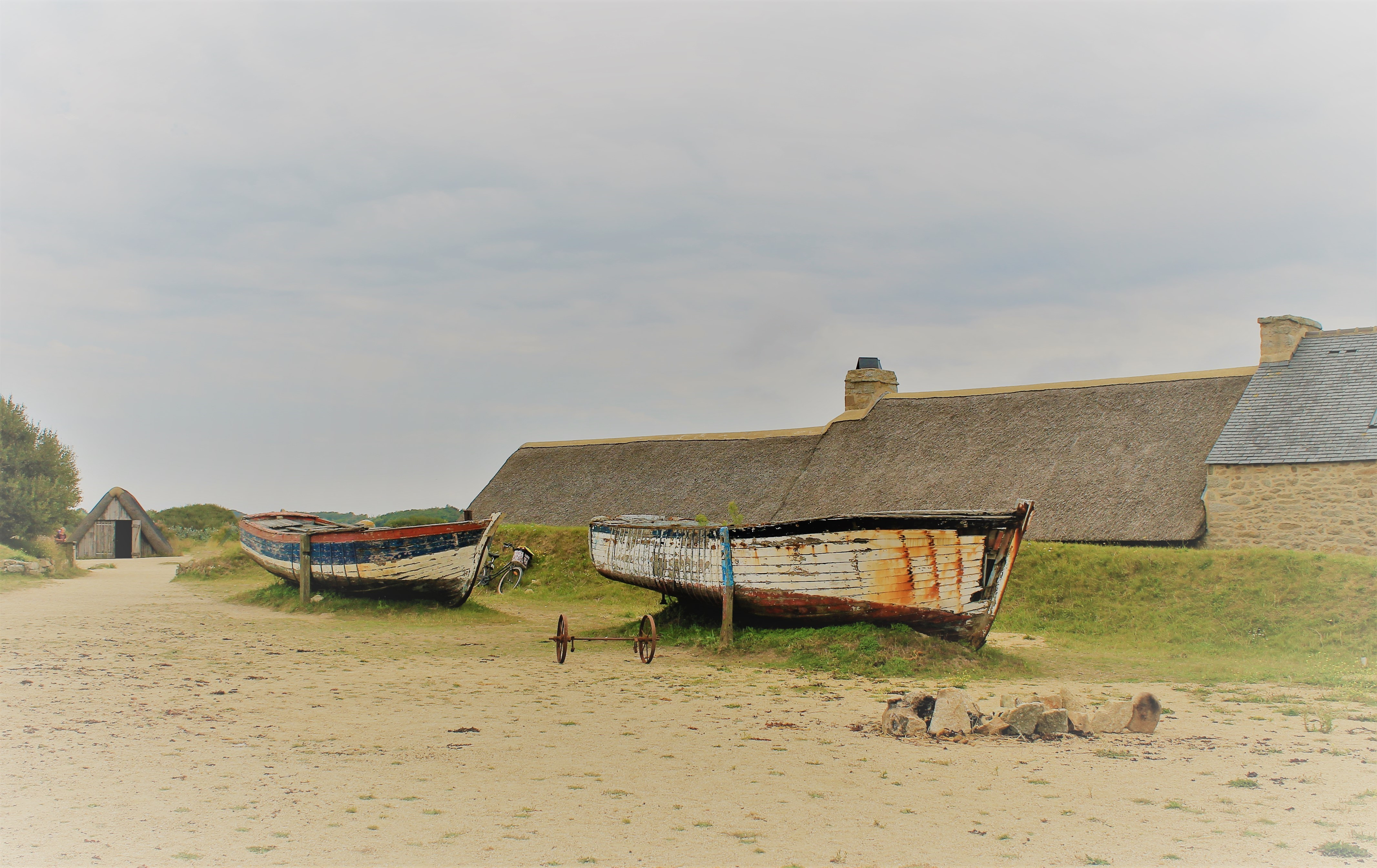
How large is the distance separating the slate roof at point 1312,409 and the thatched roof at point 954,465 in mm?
1092

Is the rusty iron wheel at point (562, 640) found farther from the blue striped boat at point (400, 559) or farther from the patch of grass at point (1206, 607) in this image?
the patch of grass at point (1206, 607)

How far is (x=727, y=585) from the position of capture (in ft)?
43.6

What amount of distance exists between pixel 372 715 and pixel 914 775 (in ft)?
Answer: 15.8

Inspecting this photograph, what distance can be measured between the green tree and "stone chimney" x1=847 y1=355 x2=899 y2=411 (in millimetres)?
26355

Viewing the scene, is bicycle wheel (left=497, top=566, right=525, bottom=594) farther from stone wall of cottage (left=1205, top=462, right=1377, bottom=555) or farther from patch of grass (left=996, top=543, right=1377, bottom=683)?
stone wall of cottage (left=1205, top=462, right=1377, bottom=555)

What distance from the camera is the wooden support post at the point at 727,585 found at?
43.4ft

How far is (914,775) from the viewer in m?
7.26

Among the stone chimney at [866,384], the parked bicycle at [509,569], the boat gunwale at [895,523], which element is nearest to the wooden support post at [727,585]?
the boat gunwale at [895,523]

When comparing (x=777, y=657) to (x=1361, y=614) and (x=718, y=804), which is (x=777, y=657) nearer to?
(x=718, y=804)

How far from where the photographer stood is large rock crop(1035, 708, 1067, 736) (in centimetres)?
845

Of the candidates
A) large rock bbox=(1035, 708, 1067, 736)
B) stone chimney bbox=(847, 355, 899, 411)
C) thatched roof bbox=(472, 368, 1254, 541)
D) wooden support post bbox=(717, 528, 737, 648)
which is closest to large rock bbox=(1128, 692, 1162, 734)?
large rock bbox=(1035, 708, 1067, 736)

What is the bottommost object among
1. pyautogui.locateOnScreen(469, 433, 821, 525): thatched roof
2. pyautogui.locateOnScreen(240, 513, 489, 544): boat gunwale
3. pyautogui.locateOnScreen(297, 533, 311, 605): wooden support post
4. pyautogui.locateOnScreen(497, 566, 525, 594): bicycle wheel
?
pyautogui.locateOnScreen(497, 566, 525, 594): bicycle wheel

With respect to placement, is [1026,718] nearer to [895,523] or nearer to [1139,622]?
[895,523]

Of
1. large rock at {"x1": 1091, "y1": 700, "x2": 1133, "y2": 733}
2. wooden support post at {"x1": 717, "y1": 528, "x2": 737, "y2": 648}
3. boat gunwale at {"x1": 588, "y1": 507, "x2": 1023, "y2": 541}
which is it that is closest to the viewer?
large rock at {"x1": 1091, "y1": 700, "x2": 1133, "y2": 733}
